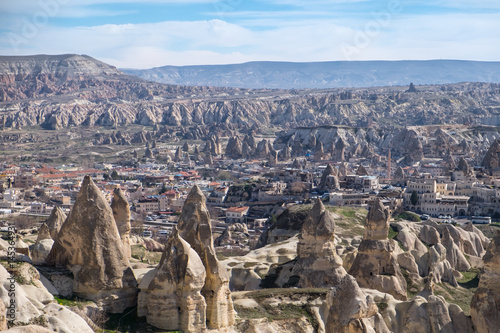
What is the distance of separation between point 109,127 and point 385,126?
6821 cm

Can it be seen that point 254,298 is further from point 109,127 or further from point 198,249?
point 109,127

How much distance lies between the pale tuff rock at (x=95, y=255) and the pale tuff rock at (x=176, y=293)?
813 millimetres

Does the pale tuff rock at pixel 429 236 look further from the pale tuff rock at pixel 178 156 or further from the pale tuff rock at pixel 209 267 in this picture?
the pale tuff rock at pixel 178 156

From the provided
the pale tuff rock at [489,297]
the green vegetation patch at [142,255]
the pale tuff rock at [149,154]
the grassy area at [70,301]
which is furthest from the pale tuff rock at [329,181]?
the grassy area at [70,301]

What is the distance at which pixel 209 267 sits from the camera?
17.9 meters

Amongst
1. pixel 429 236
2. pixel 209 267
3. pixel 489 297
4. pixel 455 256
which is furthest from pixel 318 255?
pixel 429 236

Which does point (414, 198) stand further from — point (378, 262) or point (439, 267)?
point (378, 262)

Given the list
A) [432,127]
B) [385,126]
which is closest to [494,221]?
[432,127]

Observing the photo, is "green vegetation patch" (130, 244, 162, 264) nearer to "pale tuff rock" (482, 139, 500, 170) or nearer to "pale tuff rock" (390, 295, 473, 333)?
"pale tuff rock" (390, 295, 473, 333)

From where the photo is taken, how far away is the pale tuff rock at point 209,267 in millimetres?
17578

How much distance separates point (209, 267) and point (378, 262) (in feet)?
37.3

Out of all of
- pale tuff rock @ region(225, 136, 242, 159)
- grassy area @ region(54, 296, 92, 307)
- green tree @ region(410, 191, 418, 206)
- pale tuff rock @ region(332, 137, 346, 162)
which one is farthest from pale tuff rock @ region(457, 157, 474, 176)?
grassy area @ region(54, 296, 92, 307)

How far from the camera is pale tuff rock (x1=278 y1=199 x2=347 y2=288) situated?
25.7 metres

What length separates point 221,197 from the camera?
270 feet
